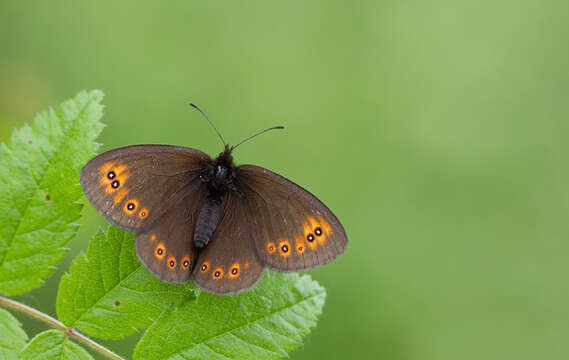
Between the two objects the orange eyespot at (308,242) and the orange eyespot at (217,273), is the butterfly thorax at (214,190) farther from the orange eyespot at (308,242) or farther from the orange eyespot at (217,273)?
the orange eyespot at (308,242)

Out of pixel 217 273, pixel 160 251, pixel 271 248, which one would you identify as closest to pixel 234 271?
pixel 217 273

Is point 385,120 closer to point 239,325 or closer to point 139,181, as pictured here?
point 139,181

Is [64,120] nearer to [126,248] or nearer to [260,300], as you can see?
[126,248]

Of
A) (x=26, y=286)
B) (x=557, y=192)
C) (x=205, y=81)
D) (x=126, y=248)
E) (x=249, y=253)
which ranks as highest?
(x=557, y=192)

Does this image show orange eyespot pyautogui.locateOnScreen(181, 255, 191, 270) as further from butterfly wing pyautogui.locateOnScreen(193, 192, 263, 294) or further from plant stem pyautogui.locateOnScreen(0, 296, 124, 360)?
plant stem pyautogui.locateOnScreen(0, 296, 124, 360)

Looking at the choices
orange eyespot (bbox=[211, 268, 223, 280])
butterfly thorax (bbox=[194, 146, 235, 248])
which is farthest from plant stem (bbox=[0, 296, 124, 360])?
butterfly thorax (bbox=[194, 146, 235, 248])

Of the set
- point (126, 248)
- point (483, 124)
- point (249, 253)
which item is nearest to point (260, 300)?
point (249, 253)
